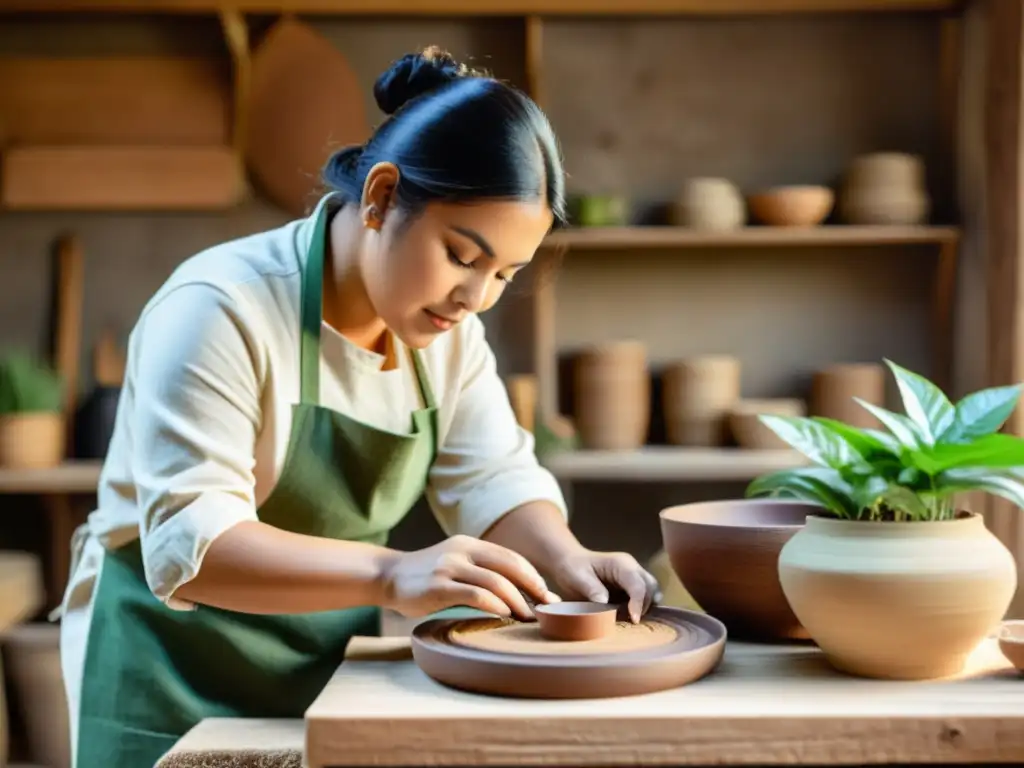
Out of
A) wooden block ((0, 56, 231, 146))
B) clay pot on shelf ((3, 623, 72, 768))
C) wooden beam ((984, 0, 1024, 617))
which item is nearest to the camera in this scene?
wooden beam ((984, 0, 1024, 617))

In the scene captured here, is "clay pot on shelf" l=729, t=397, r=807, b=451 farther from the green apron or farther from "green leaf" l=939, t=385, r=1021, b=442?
"green leaf" l=939, t=385, r=1021, b=442

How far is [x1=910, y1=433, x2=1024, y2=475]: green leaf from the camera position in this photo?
3.78 feet

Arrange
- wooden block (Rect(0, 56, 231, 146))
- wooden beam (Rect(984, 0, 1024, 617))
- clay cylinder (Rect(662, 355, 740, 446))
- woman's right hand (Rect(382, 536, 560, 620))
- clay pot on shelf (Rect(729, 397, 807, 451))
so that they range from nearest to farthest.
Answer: woman's right hand (Rect(382, 536, 560, 620)) < wooden beam (Rect(984, 0, 1024, 617)) < clay pot on shelf (Rect(729, 397, 807, 451)) < clay cylinder (Rect(662, 355, 740, 446)) < wooden block (Rect(0, 56, 231, 146))

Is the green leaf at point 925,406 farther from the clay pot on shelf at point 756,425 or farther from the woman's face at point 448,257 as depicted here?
the clay pot on shelf at point 756,425

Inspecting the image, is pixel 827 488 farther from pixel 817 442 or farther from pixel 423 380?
pixel 423 380

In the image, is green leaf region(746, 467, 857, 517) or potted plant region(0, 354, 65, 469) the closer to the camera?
green leaf region(746, 467, 857, 517)

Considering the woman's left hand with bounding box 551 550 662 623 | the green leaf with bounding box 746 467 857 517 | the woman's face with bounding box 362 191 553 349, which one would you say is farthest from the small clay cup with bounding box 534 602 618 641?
the woman's face with bounding box 362 191 553 349

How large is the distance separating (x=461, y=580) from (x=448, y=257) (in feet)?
1.44

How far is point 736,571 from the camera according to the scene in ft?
4.45

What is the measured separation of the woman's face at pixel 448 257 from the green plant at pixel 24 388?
217 cm

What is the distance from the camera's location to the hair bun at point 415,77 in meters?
1.64

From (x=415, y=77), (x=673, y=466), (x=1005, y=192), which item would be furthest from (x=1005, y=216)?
(x=415, y=77)

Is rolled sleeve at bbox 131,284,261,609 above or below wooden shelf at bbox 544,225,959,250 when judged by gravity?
below

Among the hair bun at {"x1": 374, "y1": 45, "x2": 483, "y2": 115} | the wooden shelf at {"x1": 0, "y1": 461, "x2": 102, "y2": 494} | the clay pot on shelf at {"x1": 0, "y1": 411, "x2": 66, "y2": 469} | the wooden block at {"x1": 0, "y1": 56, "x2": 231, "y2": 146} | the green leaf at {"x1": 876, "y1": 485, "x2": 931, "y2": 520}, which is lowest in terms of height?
the wooden shelf at {"x1": 0, "y1": 461, "x2": 102, "y2": 494}
